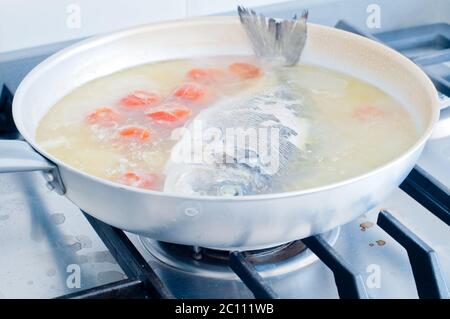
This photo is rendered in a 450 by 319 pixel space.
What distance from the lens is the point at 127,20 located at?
1151mm

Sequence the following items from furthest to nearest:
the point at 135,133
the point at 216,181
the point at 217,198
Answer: the point at 135,133
the point at 216,181
the point at 217,198

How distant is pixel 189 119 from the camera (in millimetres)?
962

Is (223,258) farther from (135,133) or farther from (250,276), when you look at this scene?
(135,133)

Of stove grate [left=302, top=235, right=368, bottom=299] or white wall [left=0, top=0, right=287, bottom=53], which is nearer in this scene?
stove grate [left=302, top=235, right=368, bottom=299]

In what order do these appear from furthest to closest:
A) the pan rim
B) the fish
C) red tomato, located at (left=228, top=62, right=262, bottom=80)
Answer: red tomato, located at (left=228, top=62, right=262, bottom=80), the fish, the pan rim

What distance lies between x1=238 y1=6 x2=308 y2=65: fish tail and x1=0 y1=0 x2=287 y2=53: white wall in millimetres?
180

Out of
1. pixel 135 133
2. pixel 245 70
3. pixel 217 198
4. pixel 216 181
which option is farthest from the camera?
pixel 245 70

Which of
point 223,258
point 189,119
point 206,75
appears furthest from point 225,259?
point 206,75

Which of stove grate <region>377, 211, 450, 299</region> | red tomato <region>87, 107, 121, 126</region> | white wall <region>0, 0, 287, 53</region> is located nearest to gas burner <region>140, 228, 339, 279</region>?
stove grate <region>377, 211, 450, 299</region>

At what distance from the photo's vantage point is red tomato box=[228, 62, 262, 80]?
1052 millimetres

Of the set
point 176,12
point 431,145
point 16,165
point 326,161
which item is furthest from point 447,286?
point 176,12

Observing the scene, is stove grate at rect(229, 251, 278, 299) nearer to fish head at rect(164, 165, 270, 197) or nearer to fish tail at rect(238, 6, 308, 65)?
fish head at rect(164, 165, 270, 197)

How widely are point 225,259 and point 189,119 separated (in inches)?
9.5

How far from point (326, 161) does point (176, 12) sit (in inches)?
17.6
